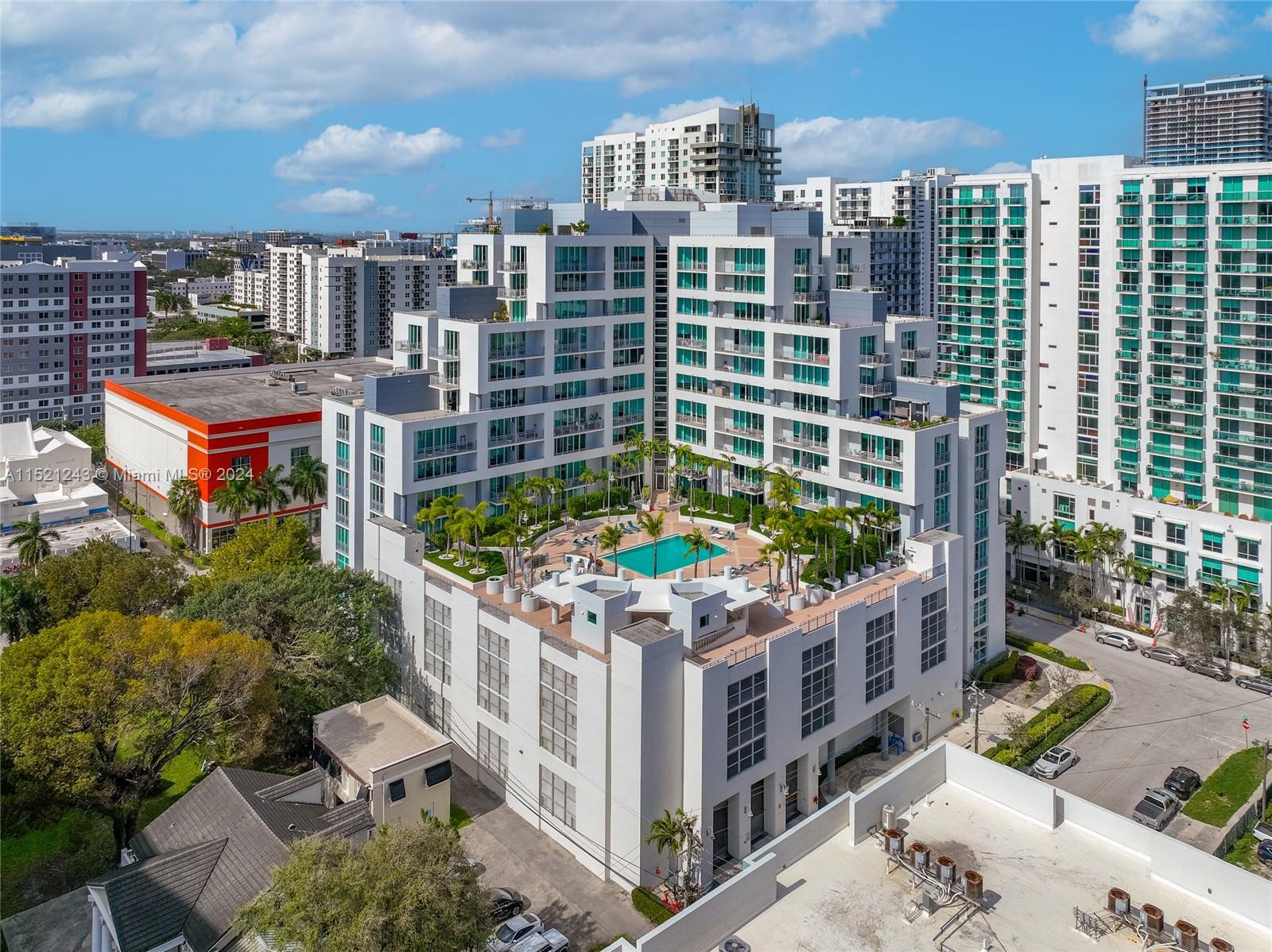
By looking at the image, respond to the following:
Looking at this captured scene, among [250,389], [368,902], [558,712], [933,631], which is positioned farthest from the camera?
[250,389]

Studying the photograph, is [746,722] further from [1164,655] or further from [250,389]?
[250,389]

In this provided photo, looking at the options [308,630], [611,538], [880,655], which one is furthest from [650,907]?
[308,630]

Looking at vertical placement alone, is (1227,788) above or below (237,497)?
below

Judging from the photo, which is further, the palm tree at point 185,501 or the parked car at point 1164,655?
the palm tree at point 185,501

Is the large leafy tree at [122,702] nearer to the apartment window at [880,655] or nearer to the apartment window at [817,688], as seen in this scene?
the apartment window at [817,688]

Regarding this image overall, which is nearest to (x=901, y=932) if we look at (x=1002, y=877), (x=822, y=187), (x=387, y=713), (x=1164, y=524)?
(x=1002, y=877)

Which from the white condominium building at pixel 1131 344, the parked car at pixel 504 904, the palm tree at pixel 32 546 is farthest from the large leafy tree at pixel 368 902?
the white condominium building at pixel 1131 344
